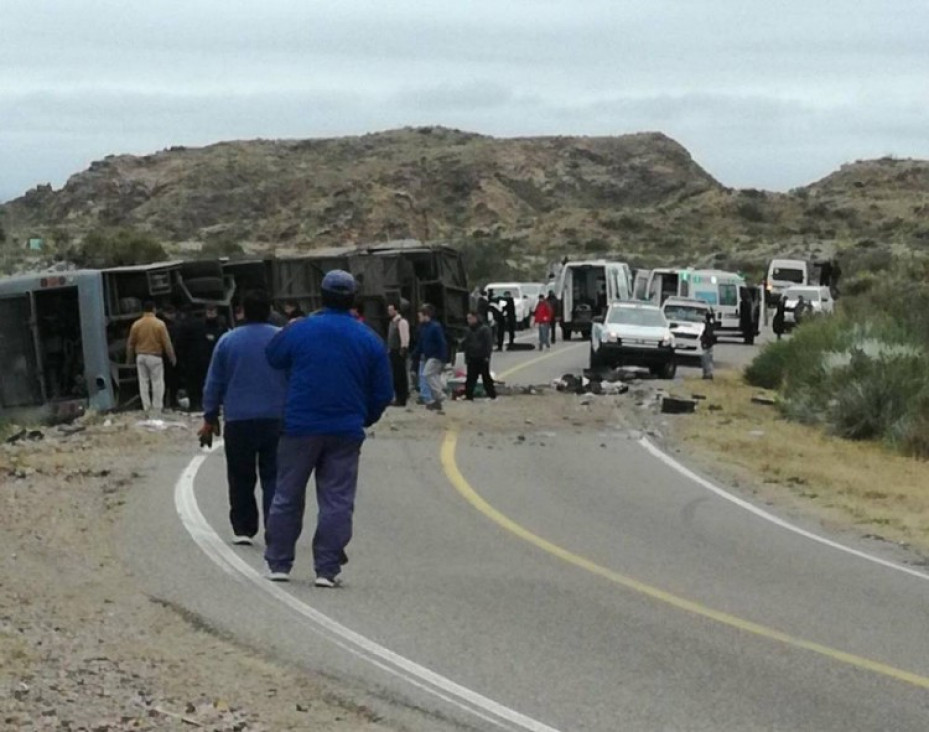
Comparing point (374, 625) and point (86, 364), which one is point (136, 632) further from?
point (86, 364)

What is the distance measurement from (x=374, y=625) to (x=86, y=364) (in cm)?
1691

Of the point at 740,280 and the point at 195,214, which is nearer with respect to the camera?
the point at 740,280

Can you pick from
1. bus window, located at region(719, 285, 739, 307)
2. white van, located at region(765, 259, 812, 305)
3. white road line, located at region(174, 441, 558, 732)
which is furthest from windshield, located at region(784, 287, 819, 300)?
white road line, located at region(174, 441, 558, 732)

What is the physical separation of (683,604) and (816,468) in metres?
10.5

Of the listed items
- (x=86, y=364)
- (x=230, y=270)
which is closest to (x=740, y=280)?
(x=230, y=270)

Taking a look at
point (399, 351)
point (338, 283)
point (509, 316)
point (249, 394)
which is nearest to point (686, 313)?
point (509, 316)

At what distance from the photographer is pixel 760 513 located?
1686 cm

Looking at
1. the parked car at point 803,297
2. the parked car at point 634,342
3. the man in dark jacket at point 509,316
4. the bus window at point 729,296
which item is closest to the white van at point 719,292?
the bus window at point 729,296

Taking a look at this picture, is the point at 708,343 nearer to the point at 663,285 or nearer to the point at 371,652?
the point at 663,285

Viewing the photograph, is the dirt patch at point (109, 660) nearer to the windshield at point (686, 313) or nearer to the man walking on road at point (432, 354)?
the man walking on road at point (432, 354)

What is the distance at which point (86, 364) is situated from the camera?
26.1 metres

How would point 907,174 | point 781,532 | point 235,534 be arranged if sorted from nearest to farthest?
1. point 235,534
2. point 781,532
3. point 907,174

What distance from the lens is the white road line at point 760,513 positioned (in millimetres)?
13613

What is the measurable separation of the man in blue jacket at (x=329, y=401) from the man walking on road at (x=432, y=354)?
15.8 meters
